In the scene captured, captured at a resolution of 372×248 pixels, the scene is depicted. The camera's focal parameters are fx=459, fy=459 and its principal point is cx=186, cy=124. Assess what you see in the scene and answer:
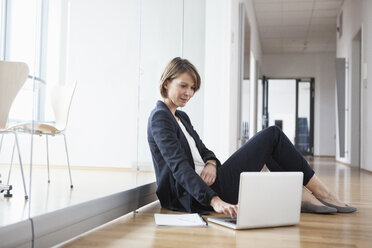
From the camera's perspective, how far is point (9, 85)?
4.49ft

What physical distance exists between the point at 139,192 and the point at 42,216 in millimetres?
936

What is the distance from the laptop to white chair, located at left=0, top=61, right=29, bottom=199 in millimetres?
798

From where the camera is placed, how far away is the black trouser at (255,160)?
6.86 feet

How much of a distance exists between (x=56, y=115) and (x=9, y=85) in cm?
25

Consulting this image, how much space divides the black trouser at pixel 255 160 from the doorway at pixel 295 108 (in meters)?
9.45

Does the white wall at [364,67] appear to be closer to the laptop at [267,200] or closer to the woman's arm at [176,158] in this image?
the laptop at [267,200]

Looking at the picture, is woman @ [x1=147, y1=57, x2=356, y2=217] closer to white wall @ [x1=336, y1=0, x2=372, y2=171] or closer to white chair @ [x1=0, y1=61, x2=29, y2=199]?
white chair @ [x1=0, y1=61, x2=29, y2=199]

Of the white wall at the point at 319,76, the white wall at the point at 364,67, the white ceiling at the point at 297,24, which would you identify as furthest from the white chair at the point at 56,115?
the white wall at the point at 319,76

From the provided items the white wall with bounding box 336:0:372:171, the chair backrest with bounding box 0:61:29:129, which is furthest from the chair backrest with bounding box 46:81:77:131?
the white wall with bounding box 336:0:372:171

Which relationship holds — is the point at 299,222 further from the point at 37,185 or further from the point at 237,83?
the point at 237,83

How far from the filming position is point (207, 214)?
2105 millimetres

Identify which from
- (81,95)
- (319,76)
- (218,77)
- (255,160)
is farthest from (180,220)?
(319,76)

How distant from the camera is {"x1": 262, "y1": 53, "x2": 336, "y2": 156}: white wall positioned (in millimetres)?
11820

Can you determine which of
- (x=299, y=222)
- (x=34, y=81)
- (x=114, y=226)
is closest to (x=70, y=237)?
(x=114, y=226)
